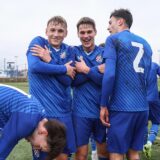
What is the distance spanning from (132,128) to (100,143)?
620mm

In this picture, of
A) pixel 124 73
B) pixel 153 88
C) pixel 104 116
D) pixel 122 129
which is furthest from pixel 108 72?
pixel 153 88

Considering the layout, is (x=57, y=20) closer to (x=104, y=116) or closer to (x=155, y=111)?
(x=104, y=116)

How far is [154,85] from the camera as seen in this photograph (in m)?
6.68

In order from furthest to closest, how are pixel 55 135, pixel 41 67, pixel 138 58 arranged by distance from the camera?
pixel 138 58
pixel 41 67
pixel 55 135

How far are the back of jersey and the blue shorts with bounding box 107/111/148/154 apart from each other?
7cm

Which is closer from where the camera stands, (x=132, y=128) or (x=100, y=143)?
(x=132, y=128)

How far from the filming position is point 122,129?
4602 millimetres

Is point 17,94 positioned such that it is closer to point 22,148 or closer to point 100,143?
point 100,143

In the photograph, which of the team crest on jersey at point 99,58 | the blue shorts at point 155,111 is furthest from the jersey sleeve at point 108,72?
the blue shorts at point 155,111

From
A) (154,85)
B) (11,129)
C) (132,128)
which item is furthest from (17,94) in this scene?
(154,85)

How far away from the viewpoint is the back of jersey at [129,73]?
15.0 ft

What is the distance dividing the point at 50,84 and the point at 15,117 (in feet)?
4.37

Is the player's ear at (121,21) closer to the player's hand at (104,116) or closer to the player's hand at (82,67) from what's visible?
the player's hand at (82,67)

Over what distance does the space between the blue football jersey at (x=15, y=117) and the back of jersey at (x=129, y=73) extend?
1.29 meters
